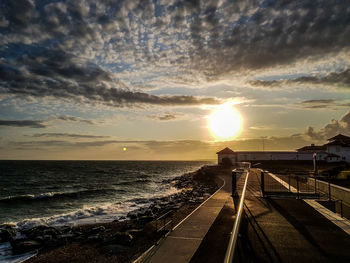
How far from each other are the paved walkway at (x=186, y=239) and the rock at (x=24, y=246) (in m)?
8.63

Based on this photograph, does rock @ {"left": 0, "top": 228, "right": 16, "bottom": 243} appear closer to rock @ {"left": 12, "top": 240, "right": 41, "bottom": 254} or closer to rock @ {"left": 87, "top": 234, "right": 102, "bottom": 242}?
rock @ {"left": 12, "top": 240, "right": 41, "bottom": 254}

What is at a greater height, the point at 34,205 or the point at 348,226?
the point at 348,226

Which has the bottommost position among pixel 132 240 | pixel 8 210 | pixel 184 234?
pixel 8 210

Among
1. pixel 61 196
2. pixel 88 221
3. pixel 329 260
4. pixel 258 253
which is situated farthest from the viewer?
pixel 61 196

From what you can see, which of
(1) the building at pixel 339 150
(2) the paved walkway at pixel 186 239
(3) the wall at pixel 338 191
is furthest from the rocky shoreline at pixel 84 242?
(1) the building at pixel 339 150

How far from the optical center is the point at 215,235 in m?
8.34

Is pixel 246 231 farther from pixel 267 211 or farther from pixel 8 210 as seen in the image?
pixel 8 210

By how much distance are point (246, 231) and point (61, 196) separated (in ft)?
107

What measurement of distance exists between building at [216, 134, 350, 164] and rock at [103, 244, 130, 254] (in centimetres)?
5093

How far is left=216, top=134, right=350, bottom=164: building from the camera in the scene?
2192 inches

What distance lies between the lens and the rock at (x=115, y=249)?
10695 millimetres

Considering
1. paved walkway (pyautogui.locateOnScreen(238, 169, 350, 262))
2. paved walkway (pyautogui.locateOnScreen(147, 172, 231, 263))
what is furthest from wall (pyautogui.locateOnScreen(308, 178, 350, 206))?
paved walkway (pyautogui.locateOnScreen(147, 172, 231, 263))

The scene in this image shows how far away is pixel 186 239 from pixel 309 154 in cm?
6091

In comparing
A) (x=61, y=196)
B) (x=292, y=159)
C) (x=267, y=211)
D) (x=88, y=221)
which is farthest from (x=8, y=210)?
(x=292, y=159)
